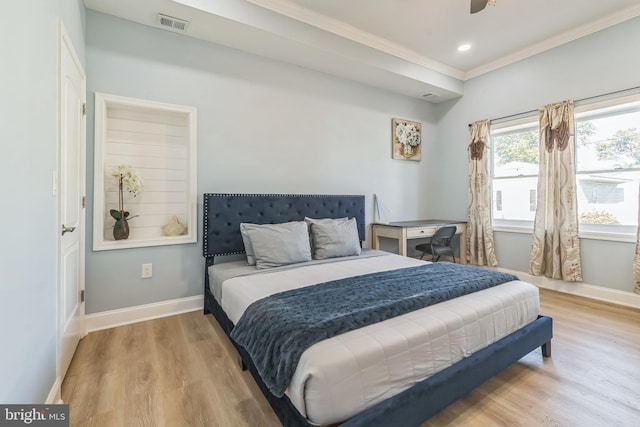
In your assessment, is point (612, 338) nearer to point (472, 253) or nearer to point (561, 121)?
point (472, 253)

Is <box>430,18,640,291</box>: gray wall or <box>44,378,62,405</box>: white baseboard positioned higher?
<box>430,18,640,291</box>: gray wall

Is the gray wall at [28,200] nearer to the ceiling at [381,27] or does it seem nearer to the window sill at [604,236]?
the ceiling at [381,27]

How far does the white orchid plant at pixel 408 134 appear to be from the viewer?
4.48 metres

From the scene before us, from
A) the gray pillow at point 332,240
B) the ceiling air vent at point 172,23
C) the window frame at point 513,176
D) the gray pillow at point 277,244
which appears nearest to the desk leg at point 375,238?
the gray pillow at point 332,240

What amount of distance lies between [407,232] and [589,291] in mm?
2073

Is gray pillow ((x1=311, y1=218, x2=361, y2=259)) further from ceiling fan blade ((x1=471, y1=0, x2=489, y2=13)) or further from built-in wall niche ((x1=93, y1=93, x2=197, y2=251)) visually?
ceiling fan blade ((x1=471, y1=0, x2=489, y2=13))

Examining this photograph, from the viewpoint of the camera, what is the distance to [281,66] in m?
3.40

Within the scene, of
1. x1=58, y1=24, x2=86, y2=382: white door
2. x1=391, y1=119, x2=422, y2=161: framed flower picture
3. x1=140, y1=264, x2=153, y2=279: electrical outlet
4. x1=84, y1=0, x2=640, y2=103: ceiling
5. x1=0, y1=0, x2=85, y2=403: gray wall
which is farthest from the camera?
x1=391, y1=119, x2=422, y2=161: framed flower picture

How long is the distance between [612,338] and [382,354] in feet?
7.82

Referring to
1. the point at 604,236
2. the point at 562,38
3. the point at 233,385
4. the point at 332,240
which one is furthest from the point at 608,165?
the point at 233,385

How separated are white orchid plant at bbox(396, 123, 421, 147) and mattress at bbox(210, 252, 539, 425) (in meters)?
2.88

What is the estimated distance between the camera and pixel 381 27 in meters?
3.23

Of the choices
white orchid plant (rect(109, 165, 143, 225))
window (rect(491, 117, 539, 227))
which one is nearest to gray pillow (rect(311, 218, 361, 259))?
white orchid plant (rect(109, 165, 143, 225))

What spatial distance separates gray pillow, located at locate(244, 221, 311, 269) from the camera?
2668mm
